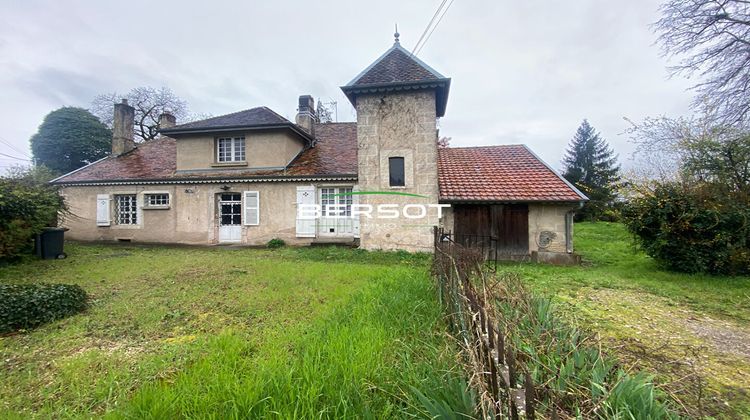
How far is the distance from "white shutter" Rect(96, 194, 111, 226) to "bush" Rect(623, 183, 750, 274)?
824 inches

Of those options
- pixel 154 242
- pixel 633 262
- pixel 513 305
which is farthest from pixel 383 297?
pixel 154 242

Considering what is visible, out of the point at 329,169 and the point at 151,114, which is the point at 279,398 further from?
the point at 151,114

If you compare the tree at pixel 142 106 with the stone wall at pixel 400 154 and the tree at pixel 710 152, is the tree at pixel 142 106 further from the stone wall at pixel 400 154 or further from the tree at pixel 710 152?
the tree at pixel 710 152

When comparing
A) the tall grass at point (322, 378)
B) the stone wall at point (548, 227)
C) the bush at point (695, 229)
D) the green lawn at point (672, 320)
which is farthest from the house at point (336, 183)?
the tall grass at point (322, 378)

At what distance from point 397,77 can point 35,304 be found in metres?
10.9

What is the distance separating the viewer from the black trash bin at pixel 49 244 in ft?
31.4

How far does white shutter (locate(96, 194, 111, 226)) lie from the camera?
1412 centimetres

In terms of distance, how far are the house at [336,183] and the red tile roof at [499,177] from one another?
0.17 ft

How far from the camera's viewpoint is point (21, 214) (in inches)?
345

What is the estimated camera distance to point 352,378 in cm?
248

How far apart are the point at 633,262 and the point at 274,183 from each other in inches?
533

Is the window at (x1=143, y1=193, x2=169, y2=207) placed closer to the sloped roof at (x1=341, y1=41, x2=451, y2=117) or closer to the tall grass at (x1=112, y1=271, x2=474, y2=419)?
the sloped roof at (x1=341, y1=41, x2=451, y2=117)

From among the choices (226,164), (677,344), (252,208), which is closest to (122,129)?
(226,164)

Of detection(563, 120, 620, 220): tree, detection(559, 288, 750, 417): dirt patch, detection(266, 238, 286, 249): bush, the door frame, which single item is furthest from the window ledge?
detection(563, 120, 620, 220): tree
